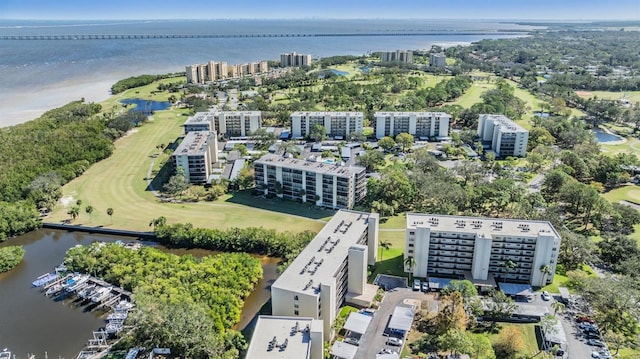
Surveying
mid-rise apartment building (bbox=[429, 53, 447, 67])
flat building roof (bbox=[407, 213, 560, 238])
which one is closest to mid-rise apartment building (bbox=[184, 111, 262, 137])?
flat building roof (bbox=[407, 213, 560, 238])

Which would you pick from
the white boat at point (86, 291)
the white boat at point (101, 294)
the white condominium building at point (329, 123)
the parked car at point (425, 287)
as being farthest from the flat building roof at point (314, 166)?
the white condominium building at point (329, 123)

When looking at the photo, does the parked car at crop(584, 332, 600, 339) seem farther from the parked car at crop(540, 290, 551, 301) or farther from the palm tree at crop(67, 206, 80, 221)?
the palm tree at crop(67, 206, 80, 221)

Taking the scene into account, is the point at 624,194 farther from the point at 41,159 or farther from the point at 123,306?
the point at 41,159

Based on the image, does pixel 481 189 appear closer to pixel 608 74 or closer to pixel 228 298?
pixel 228 298

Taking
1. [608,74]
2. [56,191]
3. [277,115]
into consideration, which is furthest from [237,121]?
[608,74]

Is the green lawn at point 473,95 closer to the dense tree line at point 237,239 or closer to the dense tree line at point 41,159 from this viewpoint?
the dense tree line at point 237,239

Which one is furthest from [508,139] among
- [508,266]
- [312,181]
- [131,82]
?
[131,82]
